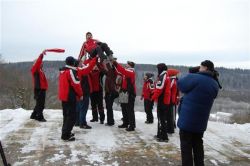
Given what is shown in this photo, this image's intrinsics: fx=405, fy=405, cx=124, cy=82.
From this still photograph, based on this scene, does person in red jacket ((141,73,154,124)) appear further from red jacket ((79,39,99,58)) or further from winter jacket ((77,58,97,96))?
red jacket ((79,39,99,58))

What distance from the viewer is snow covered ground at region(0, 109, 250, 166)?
8125 millimetres

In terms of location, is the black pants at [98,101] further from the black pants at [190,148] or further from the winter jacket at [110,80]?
the black pants at [190,148]

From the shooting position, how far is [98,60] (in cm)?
1106

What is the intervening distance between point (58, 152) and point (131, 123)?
3106mm

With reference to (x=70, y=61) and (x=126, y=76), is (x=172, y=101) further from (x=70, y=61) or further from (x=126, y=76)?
(x=70, y=61)

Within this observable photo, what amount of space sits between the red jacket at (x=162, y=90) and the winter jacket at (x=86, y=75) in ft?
6.05

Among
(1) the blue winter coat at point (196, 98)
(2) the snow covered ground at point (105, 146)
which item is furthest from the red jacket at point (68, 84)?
(1) the blue winter coat at point (196, 98)

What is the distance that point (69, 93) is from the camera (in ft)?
31.9

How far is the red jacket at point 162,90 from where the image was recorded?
33.2ft

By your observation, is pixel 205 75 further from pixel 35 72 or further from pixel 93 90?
pixel 35 72

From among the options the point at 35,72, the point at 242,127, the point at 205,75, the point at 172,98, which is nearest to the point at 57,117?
the point at 35,72

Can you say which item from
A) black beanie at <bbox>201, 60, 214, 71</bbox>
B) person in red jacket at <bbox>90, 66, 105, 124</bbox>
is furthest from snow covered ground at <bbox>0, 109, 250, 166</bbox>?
black beanie at <bbox>201, 60, 214, 71</bbox>

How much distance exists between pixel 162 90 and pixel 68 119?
95.8 inches

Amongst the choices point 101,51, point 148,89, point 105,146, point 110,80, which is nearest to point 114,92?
point 110,80
